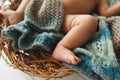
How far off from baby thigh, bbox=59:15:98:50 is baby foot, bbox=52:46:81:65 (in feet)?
0.08

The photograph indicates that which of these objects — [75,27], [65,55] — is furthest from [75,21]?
[65,55]

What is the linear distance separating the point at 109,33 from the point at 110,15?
16 centimetres

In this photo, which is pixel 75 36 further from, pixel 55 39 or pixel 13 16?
pixel 13 16

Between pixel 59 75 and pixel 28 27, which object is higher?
pixel 28 27

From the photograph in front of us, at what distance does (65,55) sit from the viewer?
784mm

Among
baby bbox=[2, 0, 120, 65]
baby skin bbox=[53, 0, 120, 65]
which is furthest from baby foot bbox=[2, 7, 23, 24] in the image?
baby skin bbox=[53, 0, 120, 65]

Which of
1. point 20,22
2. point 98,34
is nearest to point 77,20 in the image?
point 98,34

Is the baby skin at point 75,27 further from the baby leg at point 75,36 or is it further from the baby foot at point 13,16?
the baby foot at point 13,16

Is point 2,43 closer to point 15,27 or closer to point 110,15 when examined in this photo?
point 15,27

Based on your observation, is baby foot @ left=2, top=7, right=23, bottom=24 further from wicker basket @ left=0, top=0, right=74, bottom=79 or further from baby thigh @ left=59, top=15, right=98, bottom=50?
baby thigh @ left=59, top=15, right=98, bottom=50

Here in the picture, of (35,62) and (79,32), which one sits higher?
(79,32)

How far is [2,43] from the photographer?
90 cm

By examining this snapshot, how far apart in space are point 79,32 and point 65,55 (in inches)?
3.8

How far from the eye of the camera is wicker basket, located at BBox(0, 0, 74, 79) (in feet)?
2.62
